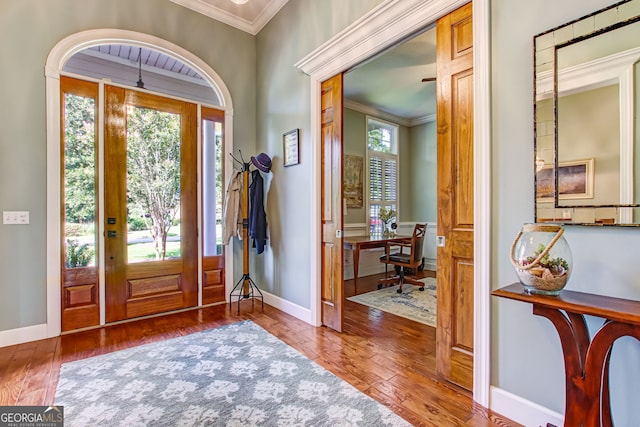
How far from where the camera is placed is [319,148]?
3135 mm

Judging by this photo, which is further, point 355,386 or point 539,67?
point 355,386

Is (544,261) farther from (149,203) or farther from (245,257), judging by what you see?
(149,203)

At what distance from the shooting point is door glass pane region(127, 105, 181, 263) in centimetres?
329

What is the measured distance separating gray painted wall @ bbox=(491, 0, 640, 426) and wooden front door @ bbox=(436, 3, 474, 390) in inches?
6.7

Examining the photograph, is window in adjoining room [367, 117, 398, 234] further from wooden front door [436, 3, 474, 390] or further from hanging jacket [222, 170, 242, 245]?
wooden front door [436, 3, 474, 390]

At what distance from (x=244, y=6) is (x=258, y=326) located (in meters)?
3.73

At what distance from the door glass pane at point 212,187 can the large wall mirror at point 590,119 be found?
3.31 meters

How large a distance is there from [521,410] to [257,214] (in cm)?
297

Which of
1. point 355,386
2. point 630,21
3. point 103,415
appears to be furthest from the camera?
point 355,386

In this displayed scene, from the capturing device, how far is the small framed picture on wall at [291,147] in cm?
338

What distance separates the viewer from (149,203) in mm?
3385

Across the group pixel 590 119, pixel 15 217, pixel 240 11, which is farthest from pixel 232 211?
pixel 590 119

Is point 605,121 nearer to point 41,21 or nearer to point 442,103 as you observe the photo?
point 442,103

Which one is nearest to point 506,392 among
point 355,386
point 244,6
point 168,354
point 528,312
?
point 528,312
